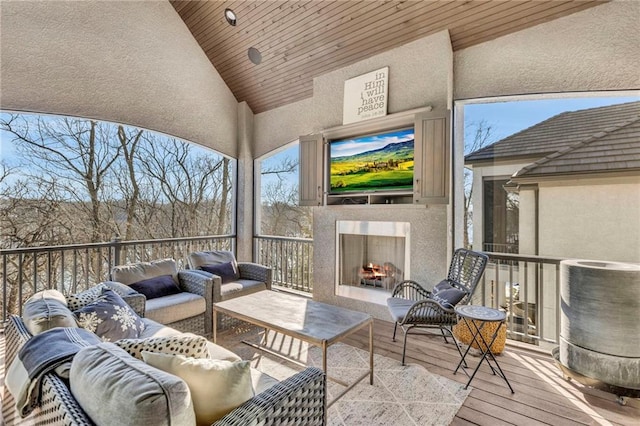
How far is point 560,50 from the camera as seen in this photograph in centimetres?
322

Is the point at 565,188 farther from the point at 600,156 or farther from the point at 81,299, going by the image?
the point at 81,299

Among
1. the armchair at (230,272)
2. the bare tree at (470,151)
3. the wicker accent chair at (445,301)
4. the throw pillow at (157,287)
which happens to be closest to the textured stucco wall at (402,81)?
the bare tree at (470,151)

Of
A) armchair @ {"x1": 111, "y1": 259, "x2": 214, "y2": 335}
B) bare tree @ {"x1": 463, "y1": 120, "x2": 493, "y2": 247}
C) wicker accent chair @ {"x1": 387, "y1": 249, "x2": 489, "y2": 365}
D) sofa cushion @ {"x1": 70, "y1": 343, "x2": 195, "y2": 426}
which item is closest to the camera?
sofa cushion @ {"x1": 70, "y1": 343, "x2": 195, "y2": 426}

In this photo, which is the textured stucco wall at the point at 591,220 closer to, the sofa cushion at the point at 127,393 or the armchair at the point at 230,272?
the armchair at the point at 230,272

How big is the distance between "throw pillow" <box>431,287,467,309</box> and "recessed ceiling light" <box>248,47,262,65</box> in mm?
4476

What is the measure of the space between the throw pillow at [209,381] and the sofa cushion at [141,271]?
Result: 2426 millimetres

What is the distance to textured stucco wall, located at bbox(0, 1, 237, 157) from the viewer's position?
3.61 metres

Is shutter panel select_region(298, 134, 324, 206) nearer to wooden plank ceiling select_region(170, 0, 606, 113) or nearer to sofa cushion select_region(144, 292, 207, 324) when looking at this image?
wooden plank ceiling select_region(170, 0, 606, 113)

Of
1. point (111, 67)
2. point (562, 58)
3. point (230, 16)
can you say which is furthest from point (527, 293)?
point (111, 67)

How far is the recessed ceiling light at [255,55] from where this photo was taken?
4.95 metres

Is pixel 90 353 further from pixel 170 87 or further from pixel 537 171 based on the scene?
pixel 170 87

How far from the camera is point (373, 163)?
13.6 feet

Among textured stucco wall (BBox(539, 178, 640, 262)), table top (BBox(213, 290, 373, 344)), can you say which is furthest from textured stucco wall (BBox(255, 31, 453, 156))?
table top (BBox(213, 290, 373, 344))

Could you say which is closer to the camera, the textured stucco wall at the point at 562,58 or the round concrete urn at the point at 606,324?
the round concrete urn at the point at 606,324
